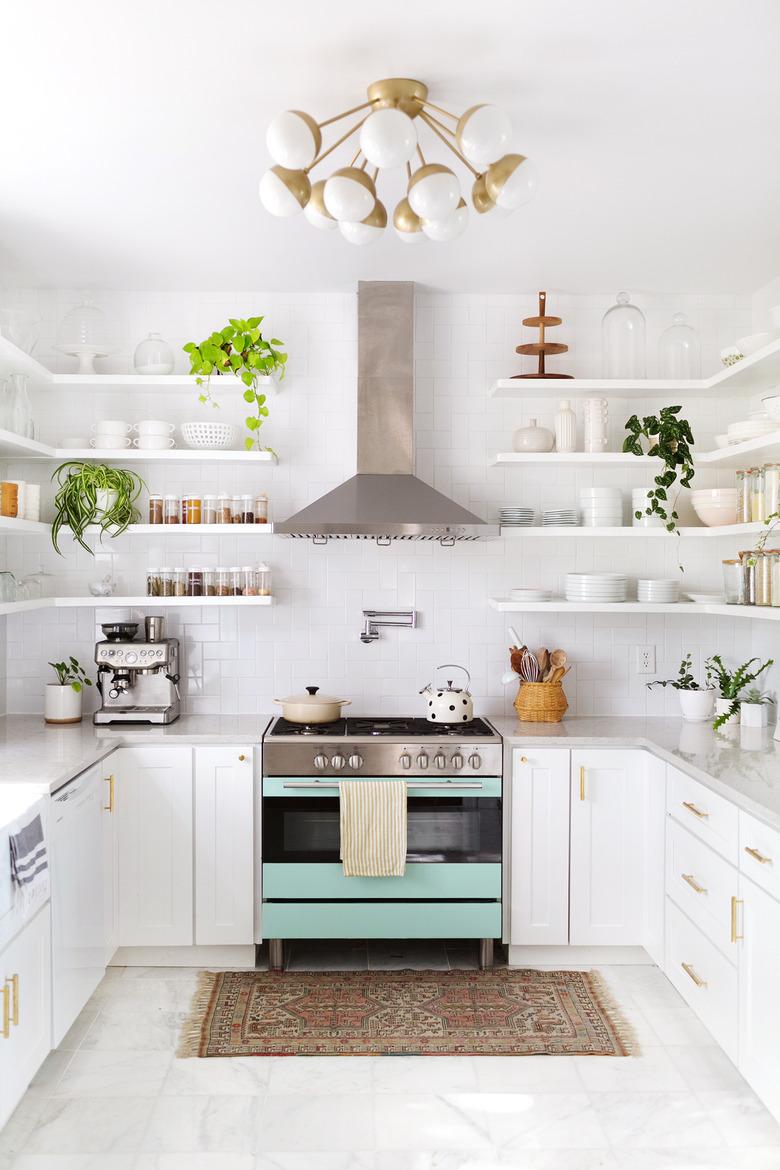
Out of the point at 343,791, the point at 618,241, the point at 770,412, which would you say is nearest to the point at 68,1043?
the point at 343,791

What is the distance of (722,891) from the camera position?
9.11ft

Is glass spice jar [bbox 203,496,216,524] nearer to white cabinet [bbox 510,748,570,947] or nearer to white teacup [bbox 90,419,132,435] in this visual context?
white teacup [bbox 90,419,132,435]

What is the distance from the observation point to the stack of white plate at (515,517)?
405 centimetres

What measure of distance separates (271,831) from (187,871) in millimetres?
363

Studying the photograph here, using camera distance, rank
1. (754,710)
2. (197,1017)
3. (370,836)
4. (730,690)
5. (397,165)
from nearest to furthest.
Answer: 1. (397,165)
2. (197,1017)
3. (370,836)
4. (754,710)
5. (730,690)

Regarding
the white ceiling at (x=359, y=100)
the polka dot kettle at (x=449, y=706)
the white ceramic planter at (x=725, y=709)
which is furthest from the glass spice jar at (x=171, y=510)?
the white ceramic planter at (x=725, y=709)

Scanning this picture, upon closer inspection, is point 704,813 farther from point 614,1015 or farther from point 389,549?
point 389,549

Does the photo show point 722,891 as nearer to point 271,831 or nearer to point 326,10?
point 271,831

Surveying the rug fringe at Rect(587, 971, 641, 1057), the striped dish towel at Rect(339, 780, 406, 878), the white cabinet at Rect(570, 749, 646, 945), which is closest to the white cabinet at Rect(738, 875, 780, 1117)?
the rug fringe at Rect(587, 971, 641, 1057)

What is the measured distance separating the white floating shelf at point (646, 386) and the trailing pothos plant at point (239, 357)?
3.35ft

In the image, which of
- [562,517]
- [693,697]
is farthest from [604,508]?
[693,697]

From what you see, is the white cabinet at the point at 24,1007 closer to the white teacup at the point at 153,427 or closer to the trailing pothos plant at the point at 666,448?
the white teacup at the point at 153,427

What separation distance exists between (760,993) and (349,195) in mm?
2334

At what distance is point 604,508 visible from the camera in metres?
4.04
